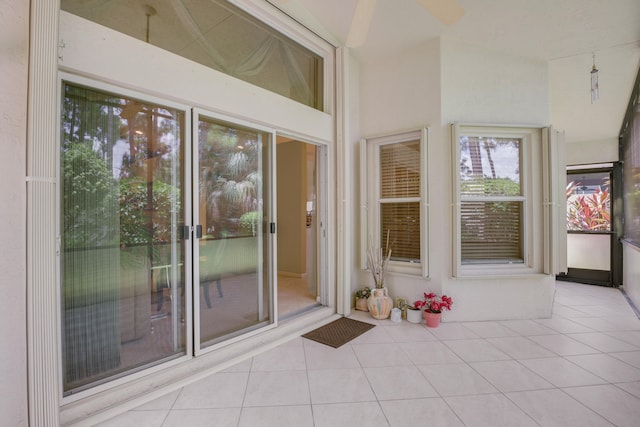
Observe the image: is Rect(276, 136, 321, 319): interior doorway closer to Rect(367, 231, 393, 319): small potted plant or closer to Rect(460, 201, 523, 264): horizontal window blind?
Rect(367, 231, 393, 319): small potted plant

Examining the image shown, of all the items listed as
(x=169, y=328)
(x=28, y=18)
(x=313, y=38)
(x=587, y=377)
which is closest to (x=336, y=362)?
(x=169, y=328)

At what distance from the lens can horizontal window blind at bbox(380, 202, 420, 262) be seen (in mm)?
3633

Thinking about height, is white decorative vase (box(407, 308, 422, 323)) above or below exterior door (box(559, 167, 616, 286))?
below

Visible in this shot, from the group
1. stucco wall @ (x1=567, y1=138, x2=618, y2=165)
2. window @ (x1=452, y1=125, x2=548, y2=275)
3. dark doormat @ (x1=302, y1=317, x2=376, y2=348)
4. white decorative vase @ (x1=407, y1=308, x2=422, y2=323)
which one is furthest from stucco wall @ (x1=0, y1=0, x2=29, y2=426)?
stucco wall @ (x1=567, y1=138, x2=618, y2=165)

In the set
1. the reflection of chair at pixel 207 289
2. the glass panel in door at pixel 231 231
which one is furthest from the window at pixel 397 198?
the reflection of chair at pixel 207 289

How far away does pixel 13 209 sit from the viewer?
58.7 inches

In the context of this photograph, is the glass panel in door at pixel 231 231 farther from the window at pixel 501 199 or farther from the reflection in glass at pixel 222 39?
the window at pixel 501 199

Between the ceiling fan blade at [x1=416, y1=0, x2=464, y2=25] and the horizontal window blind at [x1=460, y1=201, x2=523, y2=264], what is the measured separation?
6.95 feet

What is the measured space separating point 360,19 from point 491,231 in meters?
2.85

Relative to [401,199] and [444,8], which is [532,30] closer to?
[444,8]

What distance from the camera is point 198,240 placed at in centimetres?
236

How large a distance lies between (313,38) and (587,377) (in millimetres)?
4037

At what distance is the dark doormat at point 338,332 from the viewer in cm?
288

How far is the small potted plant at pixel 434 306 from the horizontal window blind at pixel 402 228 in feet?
1.59
